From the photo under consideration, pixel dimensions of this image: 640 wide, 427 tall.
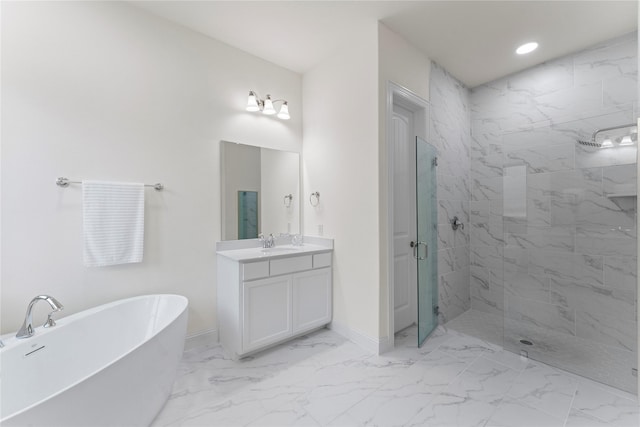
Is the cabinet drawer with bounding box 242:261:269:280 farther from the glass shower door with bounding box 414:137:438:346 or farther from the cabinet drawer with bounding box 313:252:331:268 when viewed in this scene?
the glass shower door with bounding box 414:137:438:346

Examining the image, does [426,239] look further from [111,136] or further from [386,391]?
[111,136]

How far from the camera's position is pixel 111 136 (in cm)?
200

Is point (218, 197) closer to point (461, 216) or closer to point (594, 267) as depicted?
point (461, 216)

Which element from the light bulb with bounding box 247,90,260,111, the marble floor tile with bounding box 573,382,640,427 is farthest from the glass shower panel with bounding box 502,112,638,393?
the light bulb with bounding box 247,90,260,111

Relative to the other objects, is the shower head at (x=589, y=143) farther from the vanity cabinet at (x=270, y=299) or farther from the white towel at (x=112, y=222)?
the white towel at (x=112, y=222)

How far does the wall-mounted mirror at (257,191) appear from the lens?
2557 mm

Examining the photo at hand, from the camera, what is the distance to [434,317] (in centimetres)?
271

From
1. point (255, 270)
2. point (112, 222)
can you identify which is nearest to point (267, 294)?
point (255, 270)

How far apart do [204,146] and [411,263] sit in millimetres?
2406

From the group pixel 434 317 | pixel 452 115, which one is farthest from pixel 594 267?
pixel 452 115

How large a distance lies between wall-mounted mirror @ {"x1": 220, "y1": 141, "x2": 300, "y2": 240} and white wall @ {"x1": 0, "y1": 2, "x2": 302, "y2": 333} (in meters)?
0.10

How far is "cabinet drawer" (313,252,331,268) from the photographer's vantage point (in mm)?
2569

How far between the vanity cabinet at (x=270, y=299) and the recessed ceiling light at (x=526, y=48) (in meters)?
2.70

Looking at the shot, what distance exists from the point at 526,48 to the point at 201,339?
4061 mm
